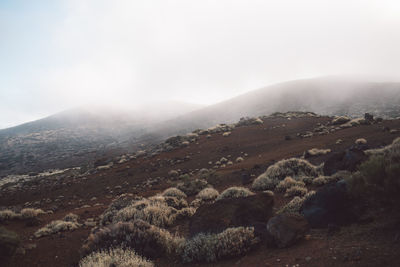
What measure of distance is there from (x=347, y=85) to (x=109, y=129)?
10677 centimetres

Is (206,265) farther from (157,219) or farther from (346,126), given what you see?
(346,126)

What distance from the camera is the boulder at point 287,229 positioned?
5.30 m

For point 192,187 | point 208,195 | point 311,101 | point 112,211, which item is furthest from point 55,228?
point 311,101

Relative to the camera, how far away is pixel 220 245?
564cm

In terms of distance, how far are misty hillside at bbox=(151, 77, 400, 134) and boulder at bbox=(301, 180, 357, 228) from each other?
56.3m

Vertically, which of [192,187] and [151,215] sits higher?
[151,215]

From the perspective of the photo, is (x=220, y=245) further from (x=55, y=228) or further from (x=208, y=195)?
(x=55, y=228)

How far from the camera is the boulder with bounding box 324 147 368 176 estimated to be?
10.1 meters

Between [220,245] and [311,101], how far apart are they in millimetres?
82714

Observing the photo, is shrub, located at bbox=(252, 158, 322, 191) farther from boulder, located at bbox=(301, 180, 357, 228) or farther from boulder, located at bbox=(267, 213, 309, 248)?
boulder, located at bbox=(267, 213, 309, 248)

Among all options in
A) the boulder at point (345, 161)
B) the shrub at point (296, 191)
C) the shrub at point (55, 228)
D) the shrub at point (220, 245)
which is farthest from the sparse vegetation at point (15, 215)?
the boulder at point (345, 161)

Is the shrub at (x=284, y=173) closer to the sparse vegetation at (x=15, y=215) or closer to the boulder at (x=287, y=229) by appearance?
the boulder at (x=287, y=229)

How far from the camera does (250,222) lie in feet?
21.6

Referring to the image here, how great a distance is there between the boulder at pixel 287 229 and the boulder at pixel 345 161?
5880 millimetres
